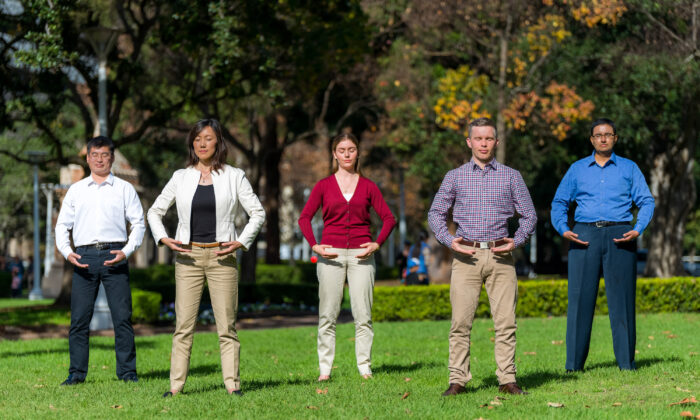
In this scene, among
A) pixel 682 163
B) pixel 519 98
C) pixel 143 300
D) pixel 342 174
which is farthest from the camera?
pixel 682 163

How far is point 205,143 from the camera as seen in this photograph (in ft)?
22.8

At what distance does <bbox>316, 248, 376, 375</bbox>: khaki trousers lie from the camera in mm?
7688

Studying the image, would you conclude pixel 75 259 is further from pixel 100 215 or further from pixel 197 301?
pixel 197 301

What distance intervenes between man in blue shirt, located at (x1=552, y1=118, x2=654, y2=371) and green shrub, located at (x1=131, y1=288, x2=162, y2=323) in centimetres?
1082

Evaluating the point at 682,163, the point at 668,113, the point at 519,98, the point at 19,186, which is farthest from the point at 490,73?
the point at 19,186

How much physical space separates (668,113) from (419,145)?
371 inches

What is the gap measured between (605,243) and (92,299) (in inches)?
180

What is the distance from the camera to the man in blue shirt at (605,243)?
803 centimetres

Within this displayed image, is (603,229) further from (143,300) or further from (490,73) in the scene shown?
(490,73)

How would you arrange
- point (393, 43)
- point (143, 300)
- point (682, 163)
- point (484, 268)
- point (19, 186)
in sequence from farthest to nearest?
point (19, 186) → point (393, 43) → point (682, 163) → point (143, 300) → point (484, 268)

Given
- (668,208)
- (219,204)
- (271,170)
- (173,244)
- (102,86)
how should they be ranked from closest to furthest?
(173,244)
(219,204)
(102,86)
(668,208)
(271,170)

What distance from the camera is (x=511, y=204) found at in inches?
274

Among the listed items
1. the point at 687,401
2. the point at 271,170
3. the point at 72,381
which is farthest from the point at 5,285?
the point at 687,401

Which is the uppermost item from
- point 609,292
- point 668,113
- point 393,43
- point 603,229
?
point 393,43
